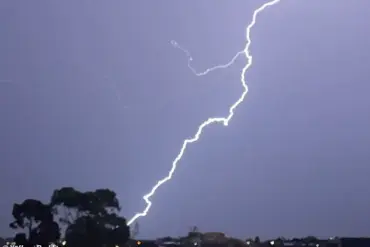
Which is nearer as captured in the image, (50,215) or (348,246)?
(348,246)

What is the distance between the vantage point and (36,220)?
58.1 metres

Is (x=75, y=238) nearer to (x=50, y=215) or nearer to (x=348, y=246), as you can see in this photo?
(x=50, y=215)

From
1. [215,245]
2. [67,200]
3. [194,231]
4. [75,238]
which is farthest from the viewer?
[194,231]

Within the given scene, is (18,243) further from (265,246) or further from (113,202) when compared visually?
(265,246)

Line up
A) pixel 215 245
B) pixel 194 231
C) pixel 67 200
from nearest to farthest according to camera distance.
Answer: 1. pixel 215 245
2. pixel 67 200
3. pixel 194 231

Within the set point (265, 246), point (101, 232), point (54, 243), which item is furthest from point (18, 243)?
point (265, 246)

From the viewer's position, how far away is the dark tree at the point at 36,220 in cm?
5662

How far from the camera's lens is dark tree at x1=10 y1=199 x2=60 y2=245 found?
186 feet

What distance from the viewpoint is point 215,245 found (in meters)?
43.8

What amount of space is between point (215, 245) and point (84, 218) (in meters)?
14.8

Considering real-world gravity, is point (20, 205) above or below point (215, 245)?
above

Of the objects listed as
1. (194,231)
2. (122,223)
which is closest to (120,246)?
(122,223)

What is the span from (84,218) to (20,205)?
21.3 feet

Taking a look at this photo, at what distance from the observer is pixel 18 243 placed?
55.4 m
